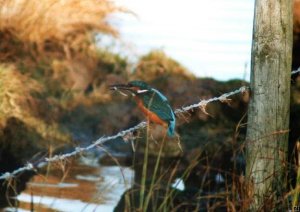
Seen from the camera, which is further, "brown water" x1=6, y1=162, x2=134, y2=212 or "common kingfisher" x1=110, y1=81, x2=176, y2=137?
"brown water" x1=6, y1=162, x2=134, y2=212

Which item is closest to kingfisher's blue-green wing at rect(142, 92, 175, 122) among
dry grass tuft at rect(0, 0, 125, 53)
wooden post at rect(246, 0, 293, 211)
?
wooden post at rect(246, 0, 293, 211)

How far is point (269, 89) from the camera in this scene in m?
5.10

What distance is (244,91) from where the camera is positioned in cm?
519

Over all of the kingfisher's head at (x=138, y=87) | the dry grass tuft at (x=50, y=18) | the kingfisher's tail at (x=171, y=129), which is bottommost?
the kingfisher's tail at (x=171, y=129)

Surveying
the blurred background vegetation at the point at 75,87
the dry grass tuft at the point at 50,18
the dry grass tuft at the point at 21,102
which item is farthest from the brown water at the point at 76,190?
the dry grass tuft at the point at 50,18

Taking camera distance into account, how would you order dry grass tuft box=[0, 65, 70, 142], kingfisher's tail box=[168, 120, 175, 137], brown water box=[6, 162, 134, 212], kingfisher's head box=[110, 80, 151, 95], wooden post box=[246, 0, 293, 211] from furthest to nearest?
dry grass tuft box=[0, 65, 70, 142] → brown water box=[6, 162, 134, 212] → wooden post box=[246, 0, 293, 211] → kingfisher's head box=[110, 80, 151, 95] → kingfisher's tail box=[168, 120, 175, 137]

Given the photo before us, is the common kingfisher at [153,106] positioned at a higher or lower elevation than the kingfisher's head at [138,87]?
lower

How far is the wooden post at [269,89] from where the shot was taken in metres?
5.03

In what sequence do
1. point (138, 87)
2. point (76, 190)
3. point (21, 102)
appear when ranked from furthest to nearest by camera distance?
point (21, 102)
point (76, 190)
point (138, 87)

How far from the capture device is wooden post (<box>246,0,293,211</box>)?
5.03 meters

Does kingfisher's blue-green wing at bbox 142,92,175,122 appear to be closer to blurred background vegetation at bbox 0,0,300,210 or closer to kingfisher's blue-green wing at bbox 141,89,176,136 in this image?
kingfisher's blue-green wing at bbox 141,89,176,136

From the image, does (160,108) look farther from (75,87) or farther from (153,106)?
(75,87)

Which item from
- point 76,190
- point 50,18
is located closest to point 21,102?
point 50,18

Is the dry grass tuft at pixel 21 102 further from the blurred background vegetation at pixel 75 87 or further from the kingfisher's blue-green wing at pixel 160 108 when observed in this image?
the kingfisher's blue-green wing at pixel 160 108
